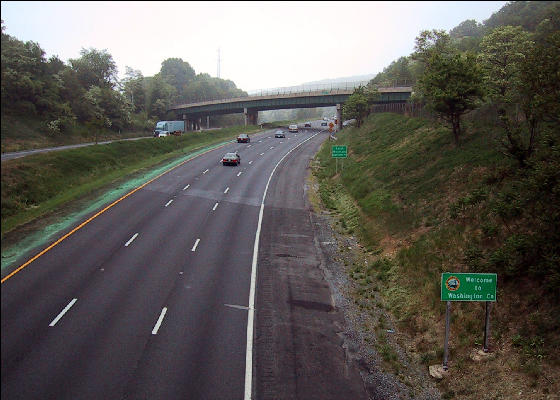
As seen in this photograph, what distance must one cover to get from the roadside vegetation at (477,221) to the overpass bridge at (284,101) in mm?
44278

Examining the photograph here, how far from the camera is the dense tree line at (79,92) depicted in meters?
7.74

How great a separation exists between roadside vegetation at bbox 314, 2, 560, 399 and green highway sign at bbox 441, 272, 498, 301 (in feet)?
5.99

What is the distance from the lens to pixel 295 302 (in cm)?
1770

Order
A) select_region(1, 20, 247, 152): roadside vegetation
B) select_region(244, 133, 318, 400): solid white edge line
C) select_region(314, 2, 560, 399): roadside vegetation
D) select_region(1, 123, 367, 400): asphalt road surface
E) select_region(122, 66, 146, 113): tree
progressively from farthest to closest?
select_region(122, 66, 146, 113): tree → select_region(314, 2, 560, 399): roadside vegetation → select_region(244, 133, 318, 400): solid white edge line → select_region(1, 123, 367, 400): asphalt road surface → select_region(1, 20, 247, 152): roadside vegetation

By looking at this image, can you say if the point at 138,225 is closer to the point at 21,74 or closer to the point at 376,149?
the point at 21,74

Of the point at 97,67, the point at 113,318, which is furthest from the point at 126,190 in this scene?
the point at 97,67

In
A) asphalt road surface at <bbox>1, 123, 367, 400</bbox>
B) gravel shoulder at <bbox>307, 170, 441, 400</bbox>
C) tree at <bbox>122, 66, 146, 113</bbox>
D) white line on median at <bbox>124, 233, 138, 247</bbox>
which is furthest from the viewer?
tree at <bbox>122, 66, 146, 113</bbox>

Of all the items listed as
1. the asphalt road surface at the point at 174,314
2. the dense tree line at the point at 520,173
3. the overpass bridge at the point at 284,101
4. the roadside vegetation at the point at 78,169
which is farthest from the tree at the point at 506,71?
the overpass bridge at the point at 284,101

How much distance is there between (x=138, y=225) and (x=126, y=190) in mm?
10503

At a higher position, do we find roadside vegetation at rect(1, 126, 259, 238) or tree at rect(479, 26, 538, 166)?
tree at rect(479, 26, 538, 166)

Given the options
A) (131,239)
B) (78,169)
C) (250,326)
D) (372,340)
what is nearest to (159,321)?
(250,326)

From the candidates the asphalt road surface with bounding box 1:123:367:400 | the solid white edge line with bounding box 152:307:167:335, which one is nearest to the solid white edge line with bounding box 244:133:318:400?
the asphalt road surface with bounding box 1:123:367:400

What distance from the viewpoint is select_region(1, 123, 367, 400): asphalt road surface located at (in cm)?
1181

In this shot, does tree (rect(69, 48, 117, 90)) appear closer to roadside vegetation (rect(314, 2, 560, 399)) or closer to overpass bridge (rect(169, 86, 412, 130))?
overpass bridge (rect(169, 86, 412, 130))
